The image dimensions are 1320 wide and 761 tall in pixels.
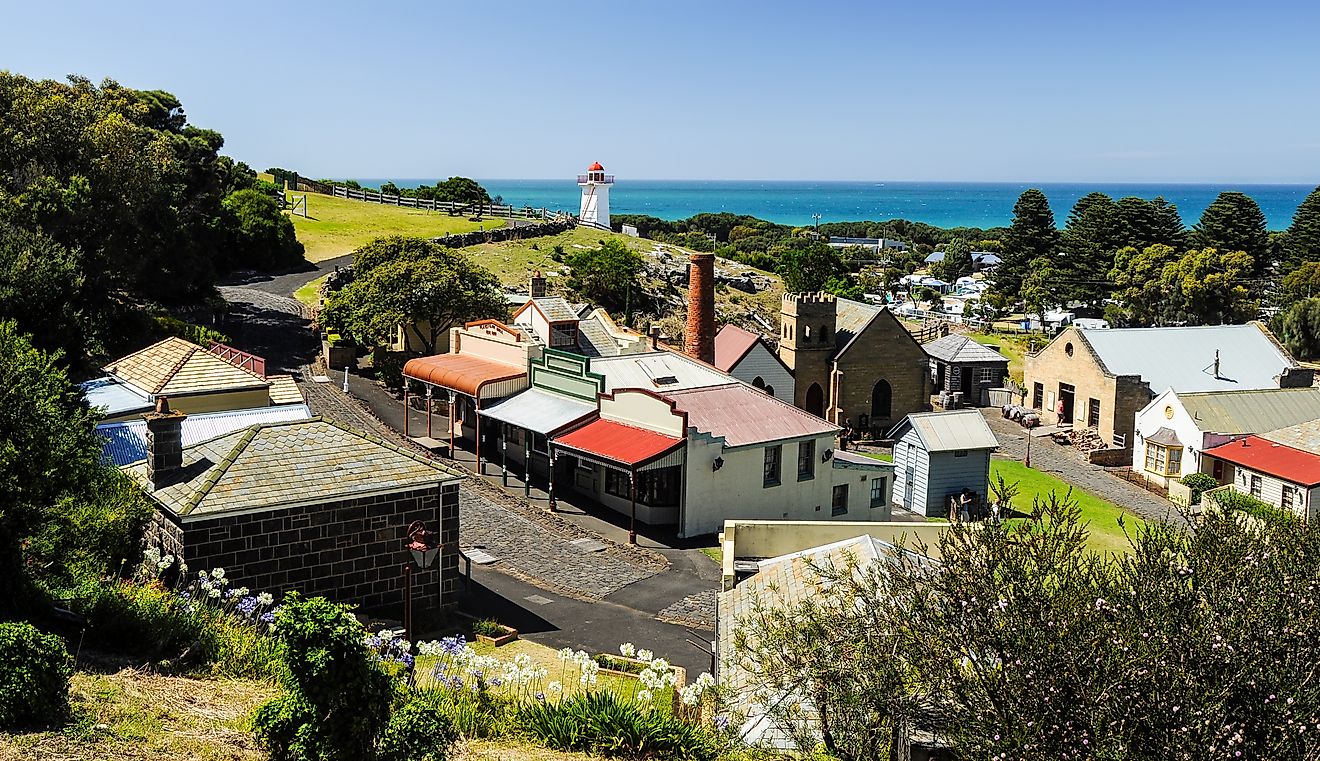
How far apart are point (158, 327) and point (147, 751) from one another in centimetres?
3488

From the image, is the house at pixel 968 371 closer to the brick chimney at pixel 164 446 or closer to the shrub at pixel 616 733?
the brick chimney at pixel 164 446

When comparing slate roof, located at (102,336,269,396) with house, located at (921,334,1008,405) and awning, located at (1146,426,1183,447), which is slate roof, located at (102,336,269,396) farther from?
house, located at (921,334,1008,405)

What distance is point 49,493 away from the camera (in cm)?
1473

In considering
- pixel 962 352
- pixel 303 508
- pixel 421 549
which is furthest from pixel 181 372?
pixel 962 352

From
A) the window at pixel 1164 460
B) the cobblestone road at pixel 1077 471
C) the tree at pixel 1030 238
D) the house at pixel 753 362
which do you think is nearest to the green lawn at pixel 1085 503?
the cobblestone road at pixel 1077 471

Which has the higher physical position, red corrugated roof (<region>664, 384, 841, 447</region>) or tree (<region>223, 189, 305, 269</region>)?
tree (<region>223, 189, 305, 269</region>)

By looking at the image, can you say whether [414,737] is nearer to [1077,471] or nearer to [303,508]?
[303,508]

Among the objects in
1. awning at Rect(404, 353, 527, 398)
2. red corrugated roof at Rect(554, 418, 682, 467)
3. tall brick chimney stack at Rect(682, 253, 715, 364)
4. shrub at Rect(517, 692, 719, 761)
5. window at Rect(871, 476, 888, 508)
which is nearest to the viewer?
shrub at Rect(517, 692, 719, 761)

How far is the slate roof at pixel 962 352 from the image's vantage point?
184 feet

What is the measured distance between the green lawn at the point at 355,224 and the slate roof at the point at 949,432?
46558 mm

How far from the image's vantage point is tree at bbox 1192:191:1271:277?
88.2 metres

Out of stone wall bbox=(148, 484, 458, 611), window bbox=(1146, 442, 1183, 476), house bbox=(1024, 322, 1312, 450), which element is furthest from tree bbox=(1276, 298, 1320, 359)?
stone wall bbox=(148, 484, 458, 611)

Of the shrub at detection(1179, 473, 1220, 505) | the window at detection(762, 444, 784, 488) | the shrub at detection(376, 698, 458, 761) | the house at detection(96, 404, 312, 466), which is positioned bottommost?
the shrub at detection(1179, 473, 1220, 505)

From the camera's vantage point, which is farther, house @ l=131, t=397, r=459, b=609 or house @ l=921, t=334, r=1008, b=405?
house @ l=921, t=334, r=1008, b=405
